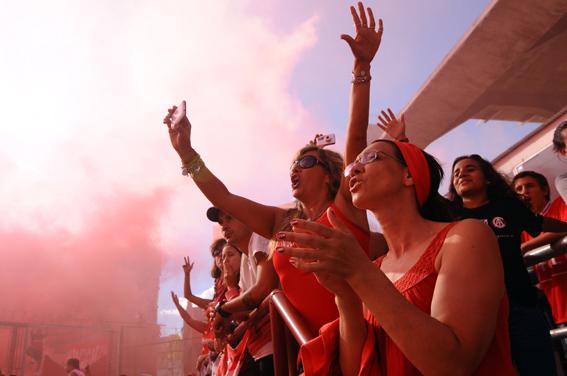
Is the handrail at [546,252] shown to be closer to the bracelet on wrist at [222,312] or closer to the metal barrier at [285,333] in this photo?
the metal barrier at [285,333]

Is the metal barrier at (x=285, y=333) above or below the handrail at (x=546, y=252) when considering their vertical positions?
below

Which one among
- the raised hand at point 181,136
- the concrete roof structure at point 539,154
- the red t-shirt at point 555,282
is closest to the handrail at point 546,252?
the red t-shirt at point 555,282

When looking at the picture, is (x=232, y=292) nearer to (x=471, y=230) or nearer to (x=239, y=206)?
(x=239, y=206)

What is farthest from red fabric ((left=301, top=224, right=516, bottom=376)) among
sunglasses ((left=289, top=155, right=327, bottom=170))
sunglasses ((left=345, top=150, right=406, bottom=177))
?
sunglasses ((left=289, top=155, right=327, bottom=170))

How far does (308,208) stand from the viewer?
2.92 metres

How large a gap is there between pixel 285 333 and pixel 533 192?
328 centimetres

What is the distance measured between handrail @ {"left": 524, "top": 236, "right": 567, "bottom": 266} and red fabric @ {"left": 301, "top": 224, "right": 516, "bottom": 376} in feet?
4.13

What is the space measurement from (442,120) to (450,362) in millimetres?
12619

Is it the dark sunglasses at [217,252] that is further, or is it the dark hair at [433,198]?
the dark sunglasses at [217,252]

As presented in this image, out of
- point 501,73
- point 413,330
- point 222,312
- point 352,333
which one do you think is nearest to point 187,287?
point 222,312

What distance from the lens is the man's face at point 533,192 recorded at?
4145 mm

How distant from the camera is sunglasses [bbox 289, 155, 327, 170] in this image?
292cm

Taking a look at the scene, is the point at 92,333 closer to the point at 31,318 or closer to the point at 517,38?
the point at 31,318

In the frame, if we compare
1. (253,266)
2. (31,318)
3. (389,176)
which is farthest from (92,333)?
(389,176)
